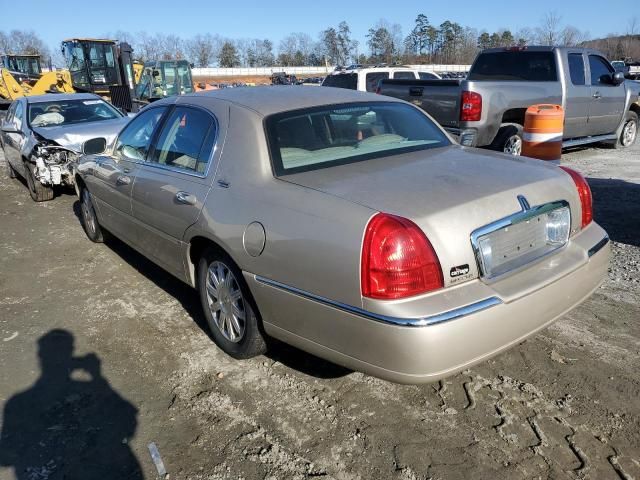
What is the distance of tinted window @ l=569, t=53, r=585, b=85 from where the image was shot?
368 inches

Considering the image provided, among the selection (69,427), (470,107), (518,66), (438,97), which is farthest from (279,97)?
(518,66)

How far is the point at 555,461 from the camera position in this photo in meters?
2.44

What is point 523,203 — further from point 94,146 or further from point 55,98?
point 55,98

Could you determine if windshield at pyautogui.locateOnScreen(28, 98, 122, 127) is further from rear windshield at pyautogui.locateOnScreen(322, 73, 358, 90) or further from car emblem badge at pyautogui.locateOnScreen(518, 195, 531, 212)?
car emblem badge at pyautogui.locateOnScreen(518, 195, 531, 212)

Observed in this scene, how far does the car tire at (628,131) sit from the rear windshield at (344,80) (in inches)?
230

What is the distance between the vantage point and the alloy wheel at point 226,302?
3.28 m

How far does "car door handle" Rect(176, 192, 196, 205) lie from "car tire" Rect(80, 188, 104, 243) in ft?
8.47

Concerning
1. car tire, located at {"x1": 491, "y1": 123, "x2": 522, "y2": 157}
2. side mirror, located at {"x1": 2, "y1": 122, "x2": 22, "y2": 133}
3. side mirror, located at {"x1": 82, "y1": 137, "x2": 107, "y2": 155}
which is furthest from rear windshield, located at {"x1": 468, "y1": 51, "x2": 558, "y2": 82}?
side mirror, located at {"x1": 2, "y1": 122, "x2": 22, "y2": 133}

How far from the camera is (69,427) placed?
2842 millimetres

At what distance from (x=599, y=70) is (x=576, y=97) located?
4.13 ft

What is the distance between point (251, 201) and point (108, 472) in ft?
5.01

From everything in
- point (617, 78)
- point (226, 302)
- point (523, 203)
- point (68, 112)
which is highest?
point (617, 78)

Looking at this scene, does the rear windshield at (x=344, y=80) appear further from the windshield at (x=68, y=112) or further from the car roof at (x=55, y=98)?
the car roof at (x=55, y=98)

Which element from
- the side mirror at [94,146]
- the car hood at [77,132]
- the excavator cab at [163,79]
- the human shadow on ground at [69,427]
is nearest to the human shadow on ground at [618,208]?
the human shadow on ground at [69,427]
